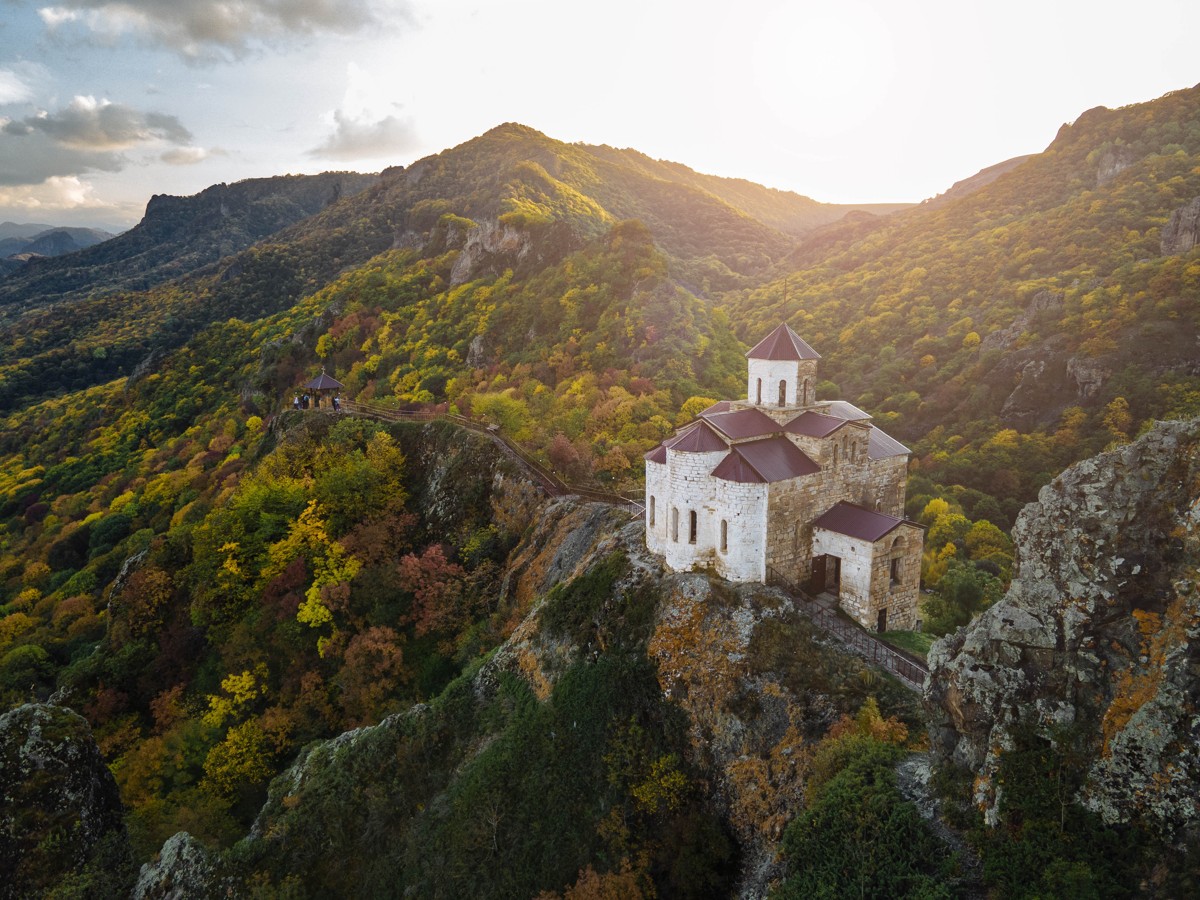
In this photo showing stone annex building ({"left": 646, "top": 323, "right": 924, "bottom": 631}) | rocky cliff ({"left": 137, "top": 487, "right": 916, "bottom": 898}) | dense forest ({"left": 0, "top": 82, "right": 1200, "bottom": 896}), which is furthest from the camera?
stone annex building ({"left": 646, "top": 323, "right": 924, "bottom": 631})

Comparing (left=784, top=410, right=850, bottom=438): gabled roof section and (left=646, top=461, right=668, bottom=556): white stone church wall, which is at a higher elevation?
(left=784, top=410, right=850, bottom=438): gabled roof section

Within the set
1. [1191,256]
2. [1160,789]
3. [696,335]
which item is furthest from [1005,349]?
[1160,789]

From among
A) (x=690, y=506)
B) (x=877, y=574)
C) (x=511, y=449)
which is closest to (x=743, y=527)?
(x=690, y=506)

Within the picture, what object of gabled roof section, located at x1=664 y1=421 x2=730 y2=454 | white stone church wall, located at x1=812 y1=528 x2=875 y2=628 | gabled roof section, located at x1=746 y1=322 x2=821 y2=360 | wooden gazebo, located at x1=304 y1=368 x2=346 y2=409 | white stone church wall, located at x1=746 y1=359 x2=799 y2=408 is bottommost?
white stone church wall, located at x1=812 y1=528 x2=875 y2=628

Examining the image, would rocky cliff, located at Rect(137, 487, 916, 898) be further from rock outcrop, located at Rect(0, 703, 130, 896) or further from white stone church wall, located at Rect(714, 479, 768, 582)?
rock outcrop, located at Rect(0, 703, 130, 896)

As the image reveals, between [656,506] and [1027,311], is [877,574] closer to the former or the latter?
[656,506]

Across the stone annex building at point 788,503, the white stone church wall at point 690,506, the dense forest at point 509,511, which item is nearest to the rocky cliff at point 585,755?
the dense forest at point 509,511

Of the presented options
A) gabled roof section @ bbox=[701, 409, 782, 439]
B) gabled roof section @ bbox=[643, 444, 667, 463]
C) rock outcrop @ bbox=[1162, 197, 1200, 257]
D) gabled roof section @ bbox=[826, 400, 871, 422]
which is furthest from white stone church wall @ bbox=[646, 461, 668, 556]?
rock outcrop @ bbox=[1162, 197, 1200, 257]

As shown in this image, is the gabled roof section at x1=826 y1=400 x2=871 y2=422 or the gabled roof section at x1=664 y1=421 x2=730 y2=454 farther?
the gabled roof section at x1=826 y1=400 x2=871 y2=422

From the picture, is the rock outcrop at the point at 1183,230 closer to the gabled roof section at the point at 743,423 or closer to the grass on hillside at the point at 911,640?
the gabled roof section at the point at 743,423
